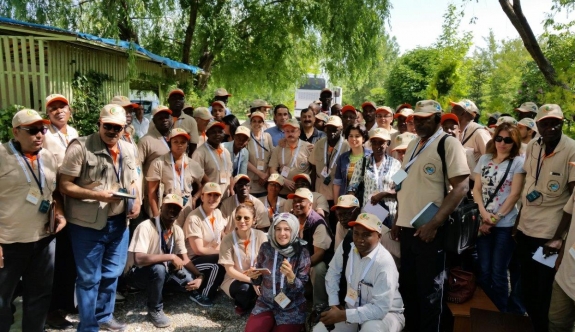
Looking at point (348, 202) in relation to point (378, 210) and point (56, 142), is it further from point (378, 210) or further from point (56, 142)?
point (56, 142)

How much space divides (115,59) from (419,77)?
13915mm

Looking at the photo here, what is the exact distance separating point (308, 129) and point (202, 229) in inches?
96.4

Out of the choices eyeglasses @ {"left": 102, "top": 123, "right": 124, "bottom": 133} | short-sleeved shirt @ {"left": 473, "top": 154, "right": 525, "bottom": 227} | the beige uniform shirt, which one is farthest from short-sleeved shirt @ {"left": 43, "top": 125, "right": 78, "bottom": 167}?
short-sleeved shirt @ {"left": 473, "top": 154, "right": 525, "bottom": 227}

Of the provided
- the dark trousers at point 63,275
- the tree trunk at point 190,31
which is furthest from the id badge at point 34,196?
the tree trunk at point 190,31

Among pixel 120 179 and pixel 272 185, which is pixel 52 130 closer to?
pixel 120 179

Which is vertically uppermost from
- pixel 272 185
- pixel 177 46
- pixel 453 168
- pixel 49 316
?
pixel 177 46

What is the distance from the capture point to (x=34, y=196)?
3.62 m

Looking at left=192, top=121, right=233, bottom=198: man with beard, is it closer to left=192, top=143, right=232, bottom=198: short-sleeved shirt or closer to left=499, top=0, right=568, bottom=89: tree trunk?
left=192, top=143, right=232, bottom=198: short-sleeved shirt

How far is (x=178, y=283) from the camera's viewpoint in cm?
502

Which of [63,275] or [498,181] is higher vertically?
[498,181]

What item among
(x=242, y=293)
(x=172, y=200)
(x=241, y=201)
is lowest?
(x=242, y=293)

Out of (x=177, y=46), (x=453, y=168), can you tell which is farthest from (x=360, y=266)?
(x=177, y=46)

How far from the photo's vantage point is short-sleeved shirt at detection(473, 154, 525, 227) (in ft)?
14.2

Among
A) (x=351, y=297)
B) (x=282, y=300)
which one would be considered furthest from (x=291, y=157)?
(x=351, y=297)
